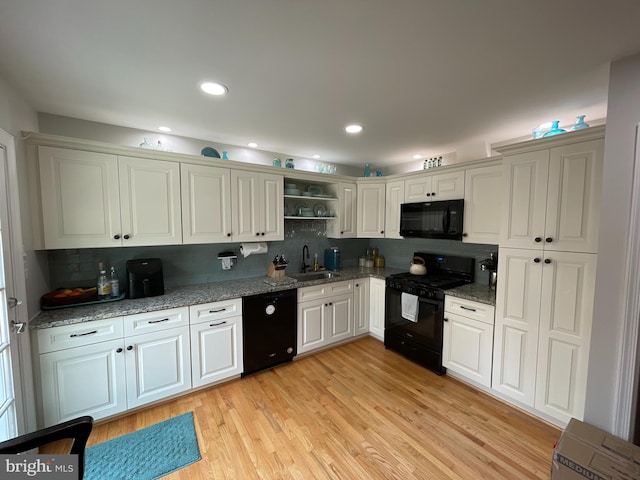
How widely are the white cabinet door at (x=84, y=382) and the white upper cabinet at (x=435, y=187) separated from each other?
10.7ft

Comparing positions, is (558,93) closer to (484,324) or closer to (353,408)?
(484,324)

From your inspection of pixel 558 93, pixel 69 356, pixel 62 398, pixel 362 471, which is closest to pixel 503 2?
pixel 558 93

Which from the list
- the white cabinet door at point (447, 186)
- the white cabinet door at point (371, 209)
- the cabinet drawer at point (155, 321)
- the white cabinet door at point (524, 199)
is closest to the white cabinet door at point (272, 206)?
the cabinet drawer at point (155, 321)

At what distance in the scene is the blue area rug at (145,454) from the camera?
1.63m

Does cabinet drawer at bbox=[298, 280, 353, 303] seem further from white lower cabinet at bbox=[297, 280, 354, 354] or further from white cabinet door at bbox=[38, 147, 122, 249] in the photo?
white cabinet door at bbox=[38, 147, 122, 249]

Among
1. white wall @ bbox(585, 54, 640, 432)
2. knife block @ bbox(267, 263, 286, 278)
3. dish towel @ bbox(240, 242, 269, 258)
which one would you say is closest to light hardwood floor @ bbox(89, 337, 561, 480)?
white wall @ bbox(585, 54, 640, 432)

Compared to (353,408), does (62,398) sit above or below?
above

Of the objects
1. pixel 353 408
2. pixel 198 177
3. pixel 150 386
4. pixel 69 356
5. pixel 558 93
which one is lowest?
pixel 353 408

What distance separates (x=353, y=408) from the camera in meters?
2.22

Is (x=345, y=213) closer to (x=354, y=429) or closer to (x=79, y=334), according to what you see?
(x=354, y=429)

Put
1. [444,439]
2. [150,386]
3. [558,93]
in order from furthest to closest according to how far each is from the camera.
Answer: [150,386], [444,439], [558,93]

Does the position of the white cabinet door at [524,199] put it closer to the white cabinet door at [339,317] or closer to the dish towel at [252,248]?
the white cabinet door at [339,317]

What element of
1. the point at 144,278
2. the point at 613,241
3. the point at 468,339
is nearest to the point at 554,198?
the point at 613,241

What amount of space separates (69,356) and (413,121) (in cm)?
324
